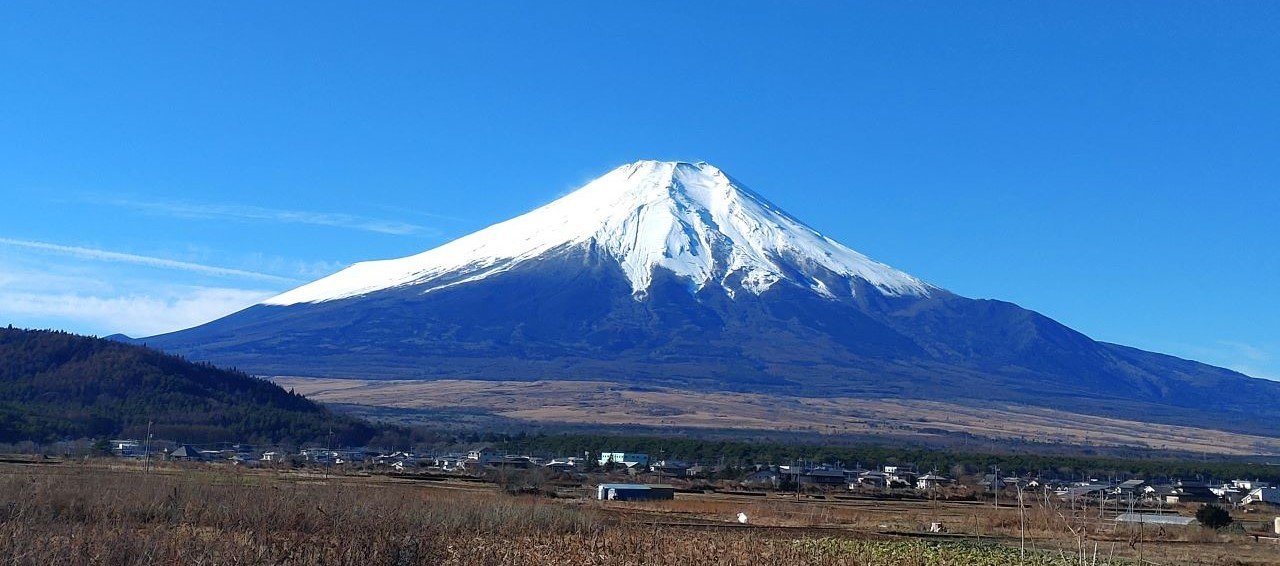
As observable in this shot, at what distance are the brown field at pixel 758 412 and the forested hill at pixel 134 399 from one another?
36875 mm

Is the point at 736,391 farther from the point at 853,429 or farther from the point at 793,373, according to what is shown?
the point at 853,429

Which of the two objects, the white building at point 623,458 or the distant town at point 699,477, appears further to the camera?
the white building at point 623,458

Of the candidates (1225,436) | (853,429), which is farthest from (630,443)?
(1225,436)

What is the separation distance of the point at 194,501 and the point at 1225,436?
15278 cm

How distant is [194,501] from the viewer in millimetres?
28688

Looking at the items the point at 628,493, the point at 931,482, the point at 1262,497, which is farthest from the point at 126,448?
the point at 1262,497

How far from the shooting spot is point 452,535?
25.6 m

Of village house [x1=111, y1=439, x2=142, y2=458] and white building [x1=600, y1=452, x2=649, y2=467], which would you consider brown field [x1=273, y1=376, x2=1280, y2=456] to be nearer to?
white building [x1=600, y1=452, x2=649, y2=467]

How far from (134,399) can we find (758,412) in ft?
241

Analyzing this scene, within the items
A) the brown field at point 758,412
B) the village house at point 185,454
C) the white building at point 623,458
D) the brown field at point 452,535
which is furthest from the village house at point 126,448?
the brown field at point 758,412

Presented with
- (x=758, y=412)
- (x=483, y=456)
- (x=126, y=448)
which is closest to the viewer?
(x=126, y=448)

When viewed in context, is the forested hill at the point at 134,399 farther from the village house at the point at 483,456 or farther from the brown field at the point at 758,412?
the brown field at the point at 758,412

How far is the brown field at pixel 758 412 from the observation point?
463 feet

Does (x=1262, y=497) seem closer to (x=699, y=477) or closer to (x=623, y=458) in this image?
(x=699, y=477)
